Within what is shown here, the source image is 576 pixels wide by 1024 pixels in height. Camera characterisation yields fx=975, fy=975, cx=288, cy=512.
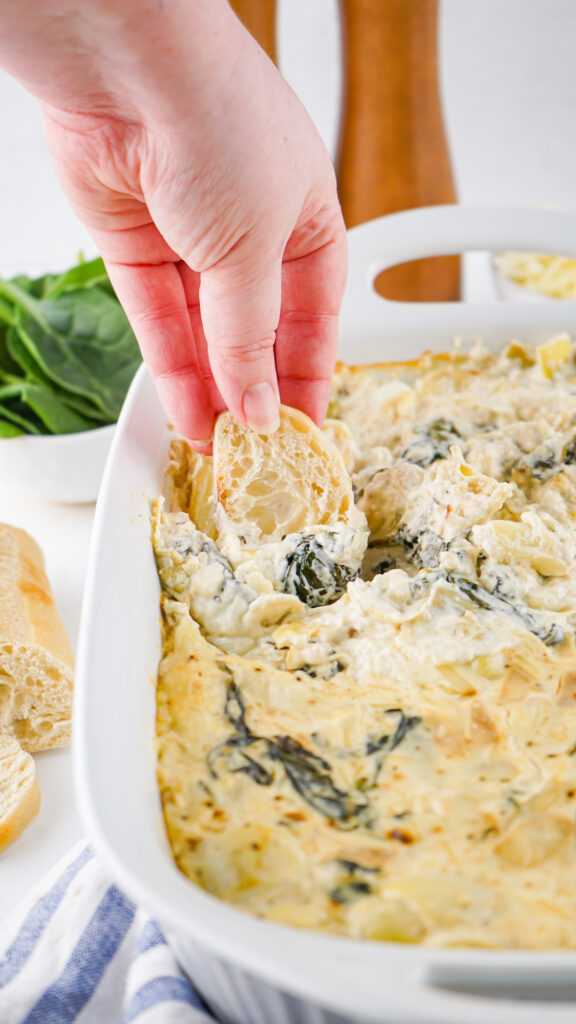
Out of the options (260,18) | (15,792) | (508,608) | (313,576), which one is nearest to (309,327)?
(313,576)

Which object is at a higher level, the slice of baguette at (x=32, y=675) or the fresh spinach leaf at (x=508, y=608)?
the fresh spinach leaf at (x=508, y=608)

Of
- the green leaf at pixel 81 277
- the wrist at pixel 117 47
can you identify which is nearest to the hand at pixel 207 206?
the wrist at pixel 117 47

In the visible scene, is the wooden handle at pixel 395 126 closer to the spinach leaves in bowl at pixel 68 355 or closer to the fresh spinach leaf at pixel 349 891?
the spinach leaves in bowl at pixel 68 355

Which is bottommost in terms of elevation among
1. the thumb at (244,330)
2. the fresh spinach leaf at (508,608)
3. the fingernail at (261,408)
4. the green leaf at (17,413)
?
the green leaf at (17,413)

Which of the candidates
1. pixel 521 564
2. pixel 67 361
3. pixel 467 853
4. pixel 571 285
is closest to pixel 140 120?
pixel 521 564

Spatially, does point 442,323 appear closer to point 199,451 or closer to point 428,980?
point 199,451
